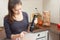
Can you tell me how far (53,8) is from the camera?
1917mm

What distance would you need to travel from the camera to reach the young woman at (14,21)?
1.35 meters

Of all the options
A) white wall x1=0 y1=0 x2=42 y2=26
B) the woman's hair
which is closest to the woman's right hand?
the woman's hair

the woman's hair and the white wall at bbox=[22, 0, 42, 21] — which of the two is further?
the white wall at bbox=[22, 0, 42, 21]

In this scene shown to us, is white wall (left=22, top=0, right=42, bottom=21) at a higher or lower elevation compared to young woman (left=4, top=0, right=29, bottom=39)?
higher

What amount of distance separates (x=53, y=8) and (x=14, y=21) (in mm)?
747

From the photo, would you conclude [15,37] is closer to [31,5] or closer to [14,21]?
[14,21]

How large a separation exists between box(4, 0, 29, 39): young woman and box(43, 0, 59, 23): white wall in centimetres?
65

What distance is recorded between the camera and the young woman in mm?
1354

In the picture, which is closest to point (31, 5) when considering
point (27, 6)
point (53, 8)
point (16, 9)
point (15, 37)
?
point (27, 6)

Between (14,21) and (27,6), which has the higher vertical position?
(27,6)

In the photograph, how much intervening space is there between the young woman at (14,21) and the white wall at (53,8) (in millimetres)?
654

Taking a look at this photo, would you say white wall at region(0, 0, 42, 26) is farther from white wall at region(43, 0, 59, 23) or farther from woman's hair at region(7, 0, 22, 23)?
woman's hair at region(7, 0, 22, 23)

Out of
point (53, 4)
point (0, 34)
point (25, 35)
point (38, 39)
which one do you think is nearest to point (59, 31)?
point (38, 39)

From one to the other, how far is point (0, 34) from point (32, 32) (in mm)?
343
